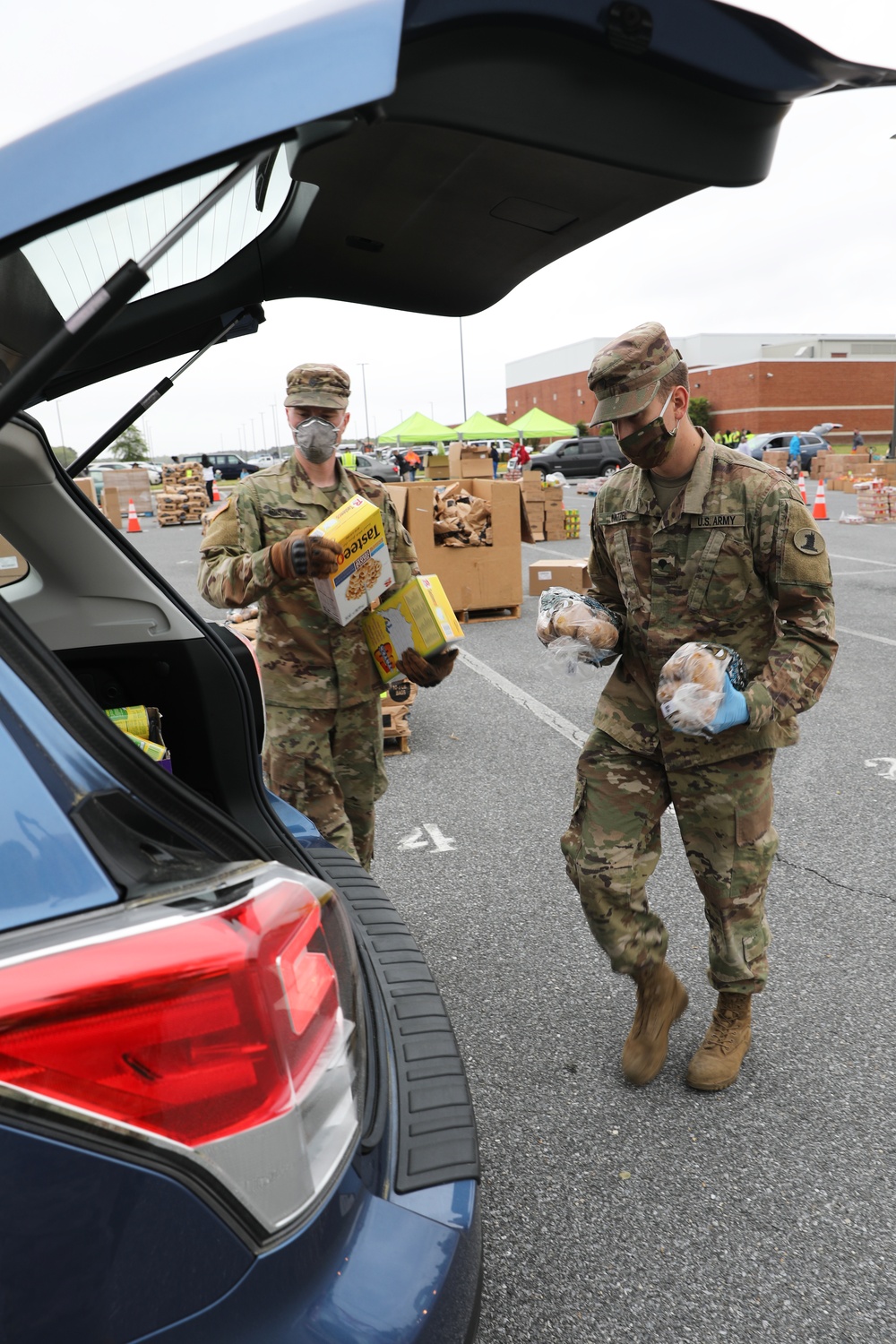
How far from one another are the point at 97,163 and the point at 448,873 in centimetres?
327

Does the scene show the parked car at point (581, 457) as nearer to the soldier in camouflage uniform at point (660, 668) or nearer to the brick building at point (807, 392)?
the brick building at point (807, 392)

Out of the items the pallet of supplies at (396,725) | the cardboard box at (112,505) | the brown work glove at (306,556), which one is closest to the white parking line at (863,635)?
the pallet of supplies at (396,725)

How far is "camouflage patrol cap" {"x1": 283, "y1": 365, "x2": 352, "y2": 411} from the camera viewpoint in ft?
10.0

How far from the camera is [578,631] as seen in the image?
2549 mm

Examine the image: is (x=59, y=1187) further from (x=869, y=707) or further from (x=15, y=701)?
(x=869, y=707)

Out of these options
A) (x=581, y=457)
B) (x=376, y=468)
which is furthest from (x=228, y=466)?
(x=581, y=457)

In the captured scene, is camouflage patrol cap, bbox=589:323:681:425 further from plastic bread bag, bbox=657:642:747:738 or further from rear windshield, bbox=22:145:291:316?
rear windshield, bbox=22:145:291:316

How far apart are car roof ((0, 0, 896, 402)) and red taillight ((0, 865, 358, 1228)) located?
0.61m

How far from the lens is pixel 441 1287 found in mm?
→ 1023

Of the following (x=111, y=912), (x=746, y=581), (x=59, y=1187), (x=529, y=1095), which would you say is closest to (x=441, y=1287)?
(x=59, y=1187)

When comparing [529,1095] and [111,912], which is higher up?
[111,912]

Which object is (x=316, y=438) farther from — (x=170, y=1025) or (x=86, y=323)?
(x=170, y=1025)

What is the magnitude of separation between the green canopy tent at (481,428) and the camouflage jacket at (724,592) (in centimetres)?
2864

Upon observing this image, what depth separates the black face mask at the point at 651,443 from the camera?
89.6 inches
